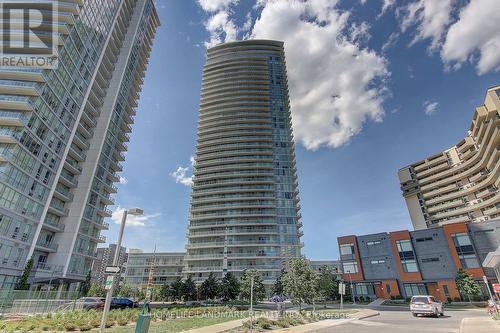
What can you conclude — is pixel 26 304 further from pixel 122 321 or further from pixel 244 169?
pixel 244 169

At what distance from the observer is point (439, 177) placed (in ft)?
291

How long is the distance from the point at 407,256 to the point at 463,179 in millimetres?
45069

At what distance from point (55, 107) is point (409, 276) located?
73247 millimetres

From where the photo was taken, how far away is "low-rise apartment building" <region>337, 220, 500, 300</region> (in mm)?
49062

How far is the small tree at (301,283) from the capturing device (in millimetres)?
27953

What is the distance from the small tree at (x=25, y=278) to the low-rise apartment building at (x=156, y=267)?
2183 inches

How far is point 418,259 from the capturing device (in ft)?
177

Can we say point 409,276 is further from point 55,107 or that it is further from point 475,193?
point 55,107

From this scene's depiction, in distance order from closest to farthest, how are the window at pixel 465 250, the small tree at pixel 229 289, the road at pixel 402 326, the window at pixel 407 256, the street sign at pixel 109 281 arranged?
1. the street sign at pixel 109 281
2. the road at pixel 402 326
3. the window at pixel 465 250
4. the small tree at pixel 229 289
5. the window at pixel 407 256

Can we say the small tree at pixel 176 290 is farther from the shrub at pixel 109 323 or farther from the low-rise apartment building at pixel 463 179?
the low-rise apartment building at pixel 463 179

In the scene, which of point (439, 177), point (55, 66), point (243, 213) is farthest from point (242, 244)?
point (439, 177)

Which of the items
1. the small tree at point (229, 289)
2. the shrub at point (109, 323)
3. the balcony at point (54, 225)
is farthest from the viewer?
the small tree at point (229, 289)

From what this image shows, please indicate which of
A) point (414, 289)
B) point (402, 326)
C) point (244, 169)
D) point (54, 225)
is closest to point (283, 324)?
point (402, 326)

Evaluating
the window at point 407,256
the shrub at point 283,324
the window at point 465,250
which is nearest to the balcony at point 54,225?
the shrub at point 283,324
